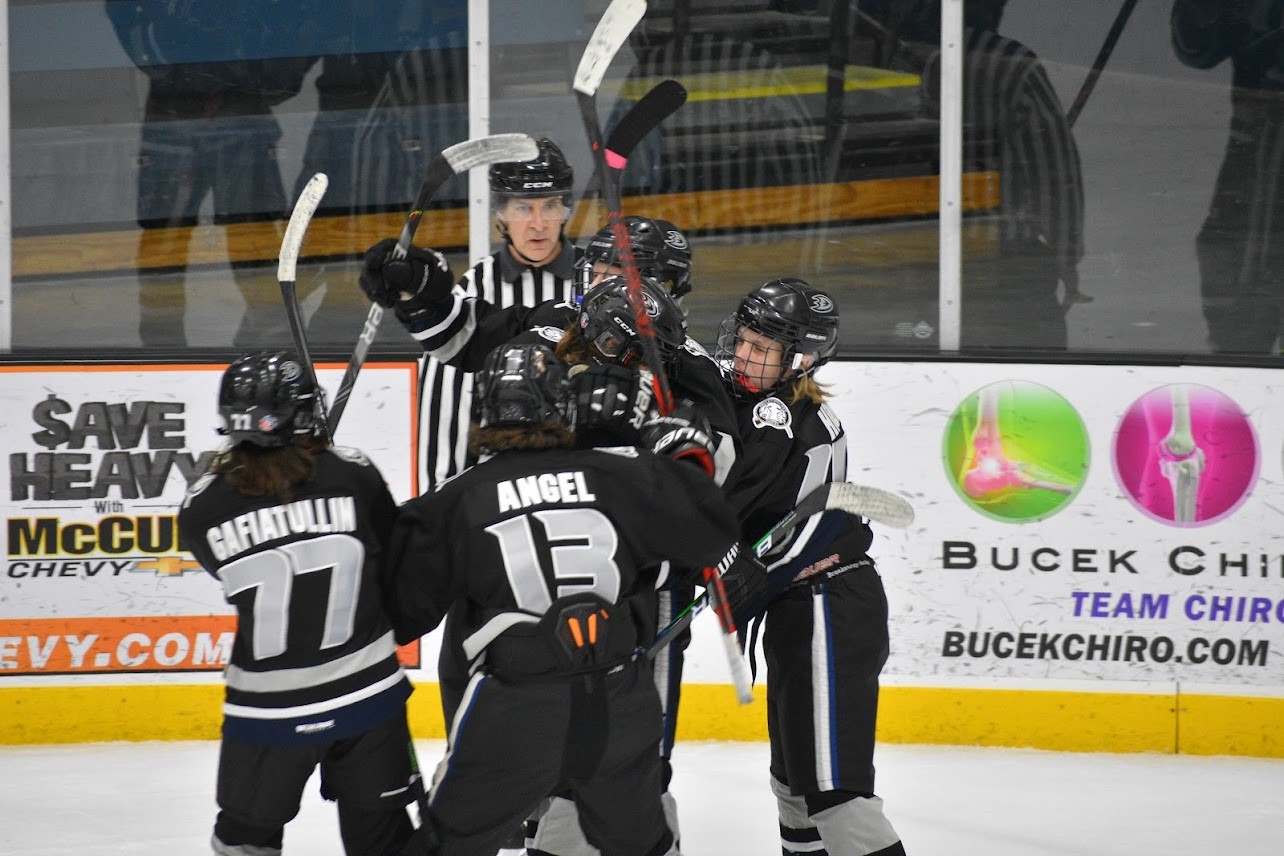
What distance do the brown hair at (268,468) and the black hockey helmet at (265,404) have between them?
12mm

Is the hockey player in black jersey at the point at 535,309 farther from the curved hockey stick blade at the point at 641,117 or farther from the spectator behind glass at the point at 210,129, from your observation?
the spectator behind glass at the point at 210,129

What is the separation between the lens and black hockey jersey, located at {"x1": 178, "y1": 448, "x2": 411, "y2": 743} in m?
2.01

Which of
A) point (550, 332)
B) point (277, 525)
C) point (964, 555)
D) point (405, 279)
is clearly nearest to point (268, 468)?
point (277, 525)

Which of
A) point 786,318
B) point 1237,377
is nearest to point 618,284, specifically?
point 786,318

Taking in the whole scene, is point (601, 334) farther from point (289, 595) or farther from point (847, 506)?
point (289, 595)

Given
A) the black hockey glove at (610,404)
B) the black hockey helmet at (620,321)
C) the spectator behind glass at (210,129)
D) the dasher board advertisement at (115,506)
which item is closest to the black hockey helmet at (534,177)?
the black hockey helmet at (620,321)

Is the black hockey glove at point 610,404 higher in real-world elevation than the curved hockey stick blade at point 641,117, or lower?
lower

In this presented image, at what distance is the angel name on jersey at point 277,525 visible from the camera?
2.01 meters

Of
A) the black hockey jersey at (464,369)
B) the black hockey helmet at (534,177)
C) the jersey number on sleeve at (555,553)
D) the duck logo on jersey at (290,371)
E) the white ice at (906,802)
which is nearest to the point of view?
the jersey number on sleeve at (555,553)

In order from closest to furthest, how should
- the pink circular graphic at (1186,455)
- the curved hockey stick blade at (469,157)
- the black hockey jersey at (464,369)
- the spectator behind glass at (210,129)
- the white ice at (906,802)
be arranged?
1. the curved hockey stick blade at (469,157)
2. the black hockey jersey at (464,369)
3. the white ice at (906,802)
4. the pink circular graphic at (1186,455)
5. the spectator behind glass at (210,129)

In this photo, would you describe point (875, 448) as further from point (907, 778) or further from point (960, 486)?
point (907, 778)

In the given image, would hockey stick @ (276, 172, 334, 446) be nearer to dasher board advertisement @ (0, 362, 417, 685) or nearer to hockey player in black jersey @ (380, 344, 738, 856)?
hockey player in black jersey @ (380, 344, 738, 856)

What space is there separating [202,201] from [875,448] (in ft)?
5.77

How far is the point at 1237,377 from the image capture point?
3.55 meters
